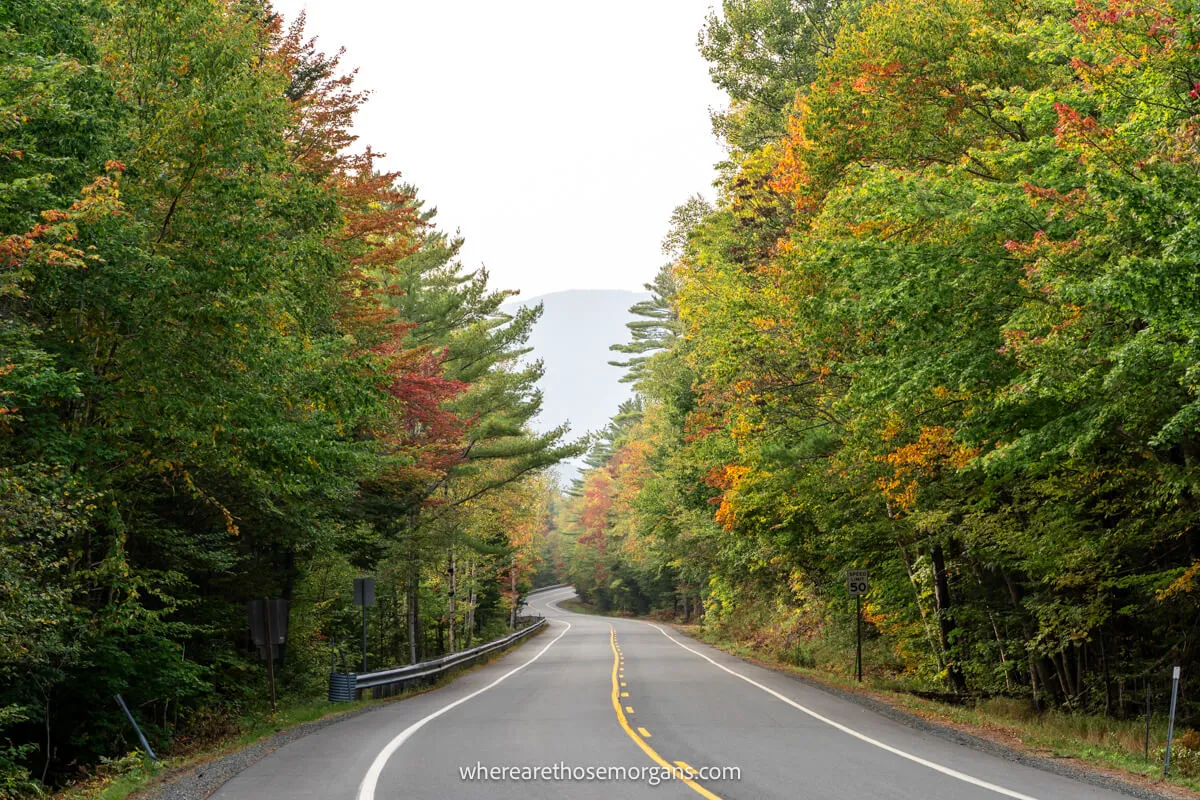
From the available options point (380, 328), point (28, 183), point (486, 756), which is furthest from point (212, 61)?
point (486, 756)

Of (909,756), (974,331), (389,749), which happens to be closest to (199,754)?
(389,749)

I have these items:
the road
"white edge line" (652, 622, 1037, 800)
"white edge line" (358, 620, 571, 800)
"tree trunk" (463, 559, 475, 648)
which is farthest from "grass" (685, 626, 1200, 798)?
"tree trunk" (463, 559, 475, 648)

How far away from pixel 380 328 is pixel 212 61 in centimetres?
751

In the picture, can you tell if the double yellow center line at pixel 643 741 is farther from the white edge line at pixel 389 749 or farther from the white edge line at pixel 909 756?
the white edge line at pixel 389 749

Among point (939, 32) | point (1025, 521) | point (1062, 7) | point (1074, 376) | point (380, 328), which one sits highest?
point (939, 32)

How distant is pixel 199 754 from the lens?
13000 millimetres

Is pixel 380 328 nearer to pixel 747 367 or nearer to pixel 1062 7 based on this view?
pixel 747 367

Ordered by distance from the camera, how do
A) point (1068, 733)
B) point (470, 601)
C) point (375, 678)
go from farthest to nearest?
point (470, 601) < point (375, 678) < point (1068, 733)

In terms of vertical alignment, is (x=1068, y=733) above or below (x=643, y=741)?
below

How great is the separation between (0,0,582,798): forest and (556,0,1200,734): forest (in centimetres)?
797

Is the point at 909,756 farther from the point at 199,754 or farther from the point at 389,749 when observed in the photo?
the point at 199,754

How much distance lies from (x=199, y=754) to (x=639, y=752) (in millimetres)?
6315

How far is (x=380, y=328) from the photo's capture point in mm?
19891

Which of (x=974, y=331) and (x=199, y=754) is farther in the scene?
(x=199, y=754)
